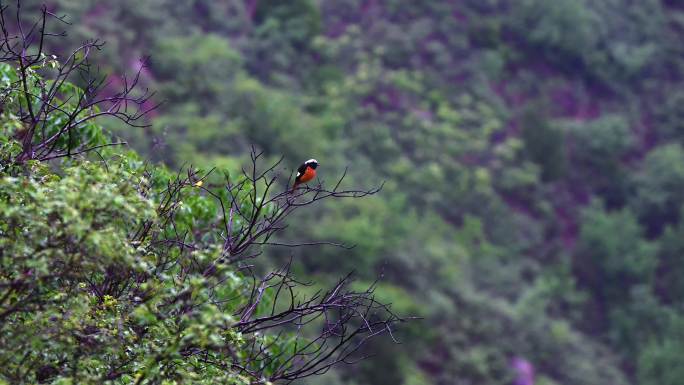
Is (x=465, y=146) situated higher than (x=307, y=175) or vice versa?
(x=465, y=146)

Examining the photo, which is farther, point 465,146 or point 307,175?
point 465,146

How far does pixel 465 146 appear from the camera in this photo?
90.3 feet

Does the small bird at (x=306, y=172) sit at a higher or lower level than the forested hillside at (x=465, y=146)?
lower

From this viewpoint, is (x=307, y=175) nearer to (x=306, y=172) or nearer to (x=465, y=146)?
(x=306, y=172)

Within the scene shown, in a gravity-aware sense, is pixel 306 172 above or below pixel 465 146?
below

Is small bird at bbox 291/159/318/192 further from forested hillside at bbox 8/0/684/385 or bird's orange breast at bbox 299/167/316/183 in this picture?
forested hillside at bbox 8/0/684/385

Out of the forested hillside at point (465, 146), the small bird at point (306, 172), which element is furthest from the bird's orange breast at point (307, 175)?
the forested hillside at point (465, 146)

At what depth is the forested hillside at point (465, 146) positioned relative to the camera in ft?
67.6

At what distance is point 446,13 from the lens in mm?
30938

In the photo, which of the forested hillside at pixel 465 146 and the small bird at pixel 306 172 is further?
the forested hillside at pixel 465 146

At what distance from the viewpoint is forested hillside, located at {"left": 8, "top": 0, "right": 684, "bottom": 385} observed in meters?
20.6

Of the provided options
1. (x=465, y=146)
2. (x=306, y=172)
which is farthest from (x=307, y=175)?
(x=465, y=146)

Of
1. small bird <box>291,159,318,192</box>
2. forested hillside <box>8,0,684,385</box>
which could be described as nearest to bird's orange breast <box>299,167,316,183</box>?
small bird <box>291,159,318,192</box>

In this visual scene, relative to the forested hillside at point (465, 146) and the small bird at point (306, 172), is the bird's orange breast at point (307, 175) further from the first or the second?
the forested hillside at point (465, 146)
